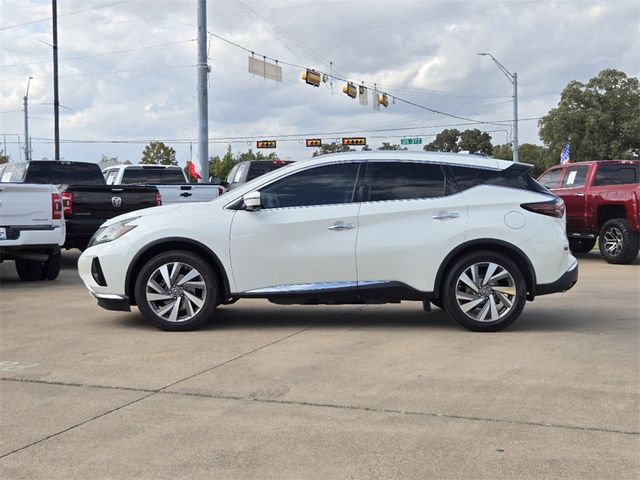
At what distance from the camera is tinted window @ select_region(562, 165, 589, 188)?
1501 cm

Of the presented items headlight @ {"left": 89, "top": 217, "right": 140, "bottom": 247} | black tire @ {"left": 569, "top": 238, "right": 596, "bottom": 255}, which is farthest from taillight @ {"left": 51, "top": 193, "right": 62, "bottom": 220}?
black tire @ {"left": 569, "top": 238, "right": 596, "bottom": 255}

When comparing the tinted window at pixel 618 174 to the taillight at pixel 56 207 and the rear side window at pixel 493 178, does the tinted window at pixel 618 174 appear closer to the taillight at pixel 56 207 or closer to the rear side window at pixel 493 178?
the rear side window at pixel 493 178

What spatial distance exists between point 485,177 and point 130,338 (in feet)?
12.5

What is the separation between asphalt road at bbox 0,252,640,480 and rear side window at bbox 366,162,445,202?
4.48ft

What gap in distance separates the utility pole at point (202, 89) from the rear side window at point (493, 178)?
1503 cm

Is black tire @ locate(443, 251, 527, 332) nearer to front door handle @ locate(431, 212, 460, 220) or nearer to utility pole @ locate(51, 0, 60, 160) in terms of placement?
front door handle @ locate(431, 212, 460, 220)

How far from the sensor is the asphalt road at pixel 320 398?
12.6 feet

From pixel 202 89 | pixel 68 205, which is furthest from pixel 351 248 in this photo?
pixel 202 89

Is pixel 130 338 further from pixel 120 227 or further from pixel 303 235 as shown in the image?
pixel 303 235

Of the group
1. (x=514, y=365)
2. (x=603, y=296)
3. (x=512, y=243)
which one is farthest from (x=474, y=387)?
(x=603, y=296)

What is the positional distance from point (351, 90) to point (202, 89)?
12.5 meters

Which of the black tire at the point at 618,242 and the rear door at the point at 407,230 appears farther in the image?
the black tire at the point at 618,242

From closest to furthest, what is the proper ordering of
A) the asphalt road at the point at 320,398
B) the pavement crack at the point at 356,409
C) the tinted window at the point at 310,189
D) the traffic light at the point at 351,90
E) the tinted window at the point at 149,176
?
the asphalt road at the point at 320,398 < the pavement crack at the point at 356,409 < the tinted window at the point at 310,189 < the tinted window at the point at 149,176 < the traffic light at the point at 351,90

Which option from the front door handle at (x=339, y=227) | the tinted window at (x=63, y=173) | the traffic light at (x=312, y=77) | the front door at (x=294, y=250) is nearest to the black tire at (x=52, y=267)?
the tinted window at (x=63, y=173)
